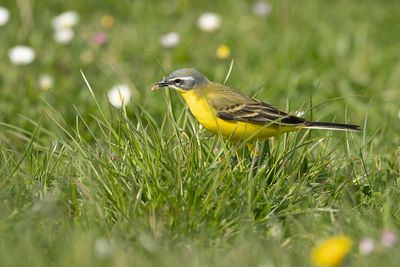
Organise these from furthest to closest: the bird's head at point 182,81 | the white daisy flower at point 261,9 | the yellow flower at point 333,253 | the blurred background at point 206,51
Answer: the white daisy flower at point 261,9
the blurred background at point 206,51
the bird's head at point 182,81
the yellow flower at point 333,253

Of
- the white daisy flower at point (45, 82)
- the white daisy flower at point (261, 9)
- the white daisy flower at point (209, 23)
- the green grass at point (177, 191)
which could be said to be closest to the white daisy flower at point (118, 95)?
the green grass at point (177, 191)

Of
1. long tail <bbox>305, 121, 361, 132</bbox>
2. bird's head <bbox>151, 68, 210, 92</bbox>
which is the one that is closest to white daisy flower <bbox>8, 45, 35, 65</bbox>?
bird's head <bbox>151, 68, 210, 92</bbox>

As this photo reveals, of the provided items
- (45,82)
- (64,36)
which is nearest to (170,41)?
(64,36)

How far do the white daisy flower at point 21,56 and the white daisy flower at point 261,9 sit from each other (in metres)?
2.80

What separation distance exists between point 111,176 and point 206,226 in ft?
1.93

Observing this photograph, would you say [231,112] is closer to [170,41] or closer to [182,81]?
[182,81]

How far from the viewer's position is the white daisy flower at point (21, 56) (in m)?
7.78

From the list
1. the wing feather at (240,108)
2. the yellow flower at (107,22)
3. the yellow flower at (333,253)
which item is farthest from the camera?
the yellow flower at (107,22)

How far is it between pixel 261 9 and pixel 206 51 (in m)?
1.02

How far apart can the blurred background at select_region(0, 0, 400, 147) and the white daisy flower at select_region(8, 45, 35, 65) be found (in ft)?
0.05

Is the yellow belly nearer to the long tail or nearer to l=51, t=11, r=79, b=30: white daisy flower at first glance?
the long tail

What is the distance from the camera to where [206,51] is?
9.05 meters

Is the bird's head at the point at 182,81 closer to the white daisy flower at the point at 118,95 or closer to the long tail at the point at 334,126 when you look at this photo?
the long tail at the point at 334,126

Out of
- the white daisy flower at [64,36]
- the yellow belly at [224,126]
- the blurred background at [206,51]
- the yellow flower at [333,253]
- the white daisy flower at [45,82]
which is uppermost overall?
the yellow flower at [333,253]
